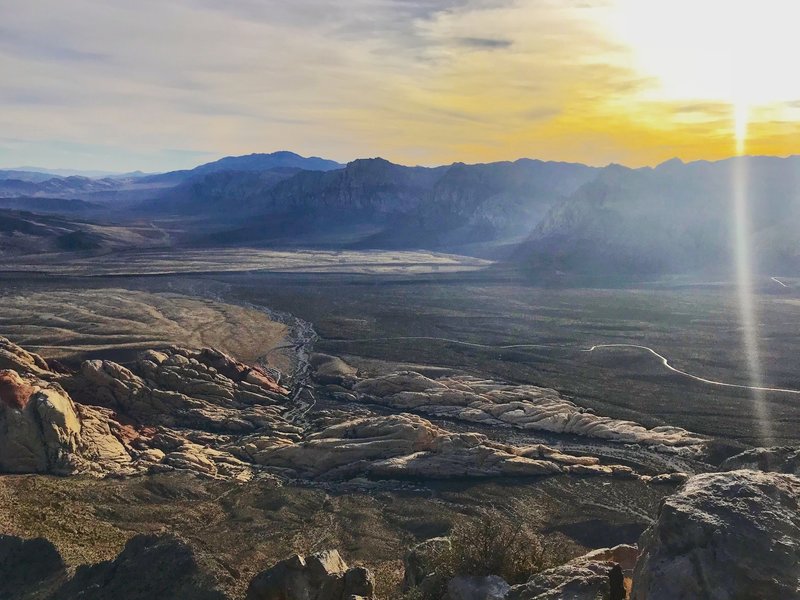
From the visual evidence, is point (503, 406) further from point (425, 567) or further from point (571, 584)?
point (571, 584)

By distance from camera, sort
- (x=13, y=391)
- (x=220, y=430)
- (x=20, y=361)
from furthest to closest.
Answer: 1. (x=20, y=361)
2. (x=220, y=430)
3. (x=13, y=391)

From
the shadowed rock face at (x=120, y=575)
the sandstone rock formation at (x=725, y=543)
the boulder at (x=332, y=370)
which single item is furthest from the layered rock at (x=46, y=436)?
the sandstone rock formation at (x=725, y=543)

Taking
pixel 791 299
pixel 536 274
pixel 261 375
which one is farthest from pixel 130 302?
pixel 791 299

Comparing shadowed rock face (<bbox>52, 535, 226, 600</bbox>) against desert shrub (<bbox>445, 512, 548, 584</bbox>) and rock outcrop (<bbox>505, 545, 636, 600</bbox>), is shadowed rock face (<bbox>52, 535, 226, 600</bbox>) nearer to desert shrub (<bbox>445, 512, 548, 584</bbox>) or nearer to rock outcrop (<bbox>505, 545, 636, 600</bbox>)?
desert shrub (<bbox>445, 512, 548, 584</bbox>)

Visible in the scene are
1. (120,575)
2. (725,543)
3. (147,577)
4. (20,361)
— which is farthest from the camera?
(20,361)

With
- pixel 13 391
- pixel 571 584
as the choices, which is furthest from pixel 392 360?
pixel 571 584

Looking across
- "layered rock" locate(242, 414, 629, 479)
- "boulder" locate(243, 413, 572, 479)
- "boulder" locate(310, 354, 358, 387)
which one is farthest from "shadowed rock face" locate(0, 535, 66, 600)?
"boulder" locate(310, 354, 358, 387)

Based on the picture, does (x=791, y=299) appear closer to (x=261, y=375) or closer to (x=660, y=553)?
(x=261, y=375)
